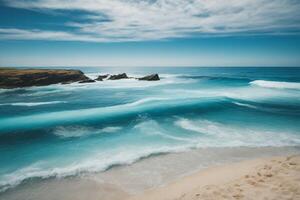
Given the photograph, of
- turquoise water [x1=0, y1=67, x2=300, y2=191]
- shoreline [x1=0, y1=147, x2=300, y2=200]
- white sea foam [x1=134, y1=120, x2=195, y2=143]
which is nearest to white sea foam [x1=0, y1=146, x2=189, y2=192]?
turquoise water [x1=0, y1=67, x2=300, y2=191]

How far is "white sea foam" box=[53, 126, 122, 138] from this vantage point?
15.0 metres

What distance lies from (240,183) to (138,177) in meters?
3.71

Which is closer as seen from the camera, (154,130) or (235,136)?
(235,136)

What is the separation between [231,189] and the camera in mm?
6617

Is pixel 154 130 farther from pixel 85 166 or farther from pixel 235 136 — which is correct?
pixel 85 166

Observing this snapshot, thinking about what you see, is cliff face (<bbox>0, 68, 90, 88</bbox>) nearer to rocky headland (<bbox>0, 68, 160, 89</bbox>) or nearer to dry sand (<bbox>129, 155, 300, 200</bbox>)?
rocky headland (<bbox>0, 68, 160, 89</bbox>)

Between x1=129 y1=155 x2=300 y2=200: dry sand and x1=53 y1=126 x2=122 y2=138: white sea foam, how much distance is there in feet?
28.3

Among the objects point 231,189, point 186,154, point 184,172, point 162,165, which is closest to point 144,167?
point 162,165

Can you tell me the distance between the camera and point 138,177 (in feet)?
28.3

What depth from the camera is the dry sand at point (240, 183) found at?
6.20 metres

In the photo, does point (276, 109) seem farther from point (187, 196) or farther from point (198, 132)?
point (187, 196)

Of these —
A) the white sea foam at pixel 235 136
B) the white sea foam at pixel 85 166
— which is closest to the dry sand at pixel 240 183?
the white sea foam at pixel 85 166

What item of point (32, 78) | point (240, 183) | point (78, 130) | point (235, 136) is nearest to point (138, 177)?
point (240, 183)

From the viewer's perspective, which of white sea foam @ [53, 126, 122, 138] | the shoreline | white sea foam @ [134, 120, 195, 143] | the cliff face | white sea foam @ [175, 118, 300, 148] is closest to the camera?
the shoreline
